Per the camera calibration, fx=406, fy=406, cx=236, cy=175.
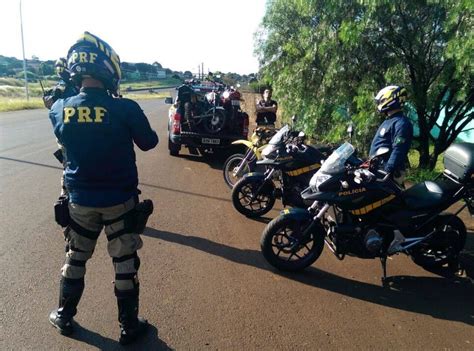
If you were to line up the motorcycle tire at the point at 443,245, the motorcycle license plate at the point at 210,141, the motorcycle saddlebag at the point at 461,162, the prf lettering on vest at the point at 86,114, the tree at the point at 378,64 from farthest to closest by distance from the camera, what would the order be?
the motorcycle license plate at the point at 210,141 < the tree at the point at 378,64 < the motorcycle tire at the point at 443,245 < the motorcycle saddlebag at the point at 461,162 < the prf lettering on vest at the point at 86,114

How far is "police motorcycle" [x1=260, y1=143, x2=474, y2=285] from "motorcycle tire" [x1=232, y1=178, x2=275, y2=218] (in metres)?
1.55

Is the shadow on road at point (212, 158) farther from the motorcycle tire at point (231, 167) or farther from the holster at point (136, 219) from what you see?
the holster at point (136, 219)

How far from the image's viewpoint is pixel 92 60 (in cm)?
282

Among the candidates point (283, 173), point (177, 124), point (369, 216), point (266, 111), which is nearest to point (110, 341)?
point (369, 216)

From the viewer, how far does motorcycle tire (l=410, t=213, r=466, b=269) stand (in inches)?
173

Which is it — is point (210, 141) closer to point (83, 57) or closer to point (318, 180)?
point (318, 180)

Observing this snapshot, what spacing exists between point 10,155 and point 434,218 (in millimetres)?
9028

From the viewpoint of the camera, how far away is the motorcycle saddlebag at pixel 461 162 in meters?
4.17

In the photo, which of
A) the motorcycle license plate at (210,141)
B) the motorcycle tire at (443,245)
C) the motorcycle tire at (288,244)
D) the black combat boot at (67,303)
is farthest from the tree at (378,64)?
the black combat boot at (67,303)

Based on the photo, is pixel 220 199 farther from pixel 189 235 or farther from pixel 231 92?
pixel 231 92

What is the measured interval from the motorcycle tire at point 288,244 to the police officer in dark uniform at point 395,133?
1117 millimetres

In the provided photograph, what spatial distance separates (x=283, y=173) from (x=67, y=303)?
335 cm

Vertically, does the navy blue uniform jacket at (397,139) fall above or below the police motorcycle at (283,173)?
above

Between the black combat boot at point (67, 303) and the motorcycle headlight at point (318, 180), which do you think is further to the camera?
the motorcycle headlight at point (318, 180)
